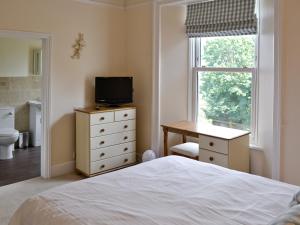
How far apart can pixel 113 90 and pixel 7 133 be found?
1.97 meters

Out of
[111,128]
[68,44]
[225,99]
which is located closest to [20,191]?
[111,128]

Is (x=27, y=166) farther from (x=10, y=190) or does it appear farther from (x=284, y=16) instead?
(x=284, y=16)

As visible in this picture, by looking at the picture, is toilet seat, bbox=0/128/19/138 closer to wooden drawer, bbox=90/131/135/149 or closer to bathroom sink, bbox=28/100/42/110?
bathroom sink, bbox=28/100/42/110

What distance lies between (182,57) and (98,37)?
4.03ft

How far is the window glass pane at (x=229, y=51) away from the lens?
147 inches

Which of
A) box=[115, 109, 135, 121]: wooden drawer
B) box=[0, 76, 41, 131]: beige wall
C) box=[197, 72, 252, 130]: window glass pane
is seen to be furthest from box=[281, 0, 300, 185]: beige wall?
box=[0, 76, 41, 131]: beige wall

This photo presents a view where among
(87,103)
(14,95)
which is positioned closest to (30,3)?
(87,103)

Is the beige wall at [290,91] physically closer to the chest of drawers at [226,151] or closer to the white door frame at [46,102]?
the chest of drawers at [226,151]

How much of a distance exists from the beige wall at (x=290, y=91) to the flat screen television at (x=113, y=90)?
7.01 ft

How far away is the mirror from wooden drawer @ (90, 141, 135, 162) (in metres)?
2.60

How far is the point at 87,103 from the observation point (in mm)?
4434

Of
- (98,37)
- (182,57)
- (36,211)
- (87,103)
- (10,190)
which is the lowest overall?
(10,190)

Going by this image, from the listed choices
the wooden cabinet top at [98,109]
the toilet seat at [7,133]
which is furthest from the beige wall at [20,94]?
the wooden cabinet top at [98,109]

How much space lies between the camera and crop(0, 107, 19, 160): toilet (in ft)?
16.3
